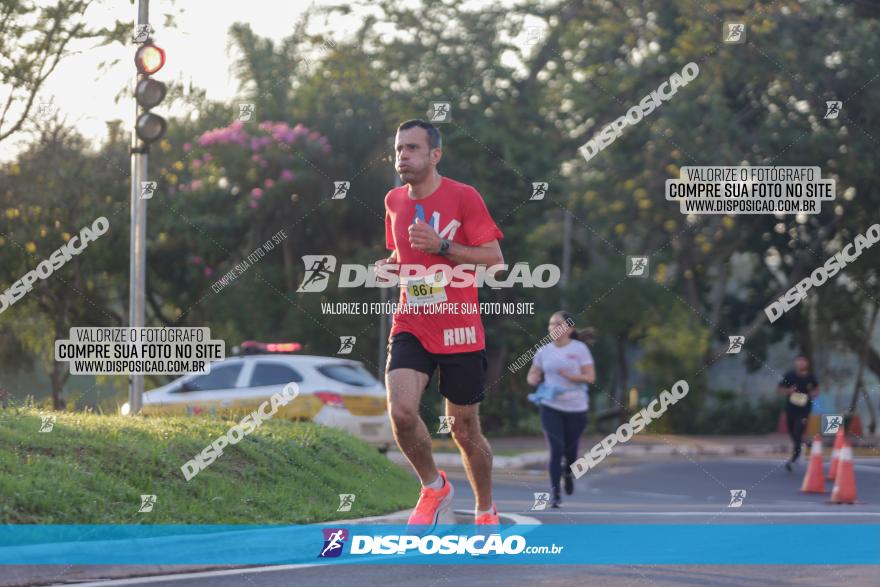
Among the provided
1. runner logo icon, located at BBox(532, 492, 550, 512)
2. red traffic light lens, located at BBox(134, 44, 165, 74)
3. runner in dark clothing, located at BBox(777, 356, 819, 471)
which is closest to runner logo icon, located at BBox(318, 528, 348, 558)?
runner logo icon, located at BBox(532, 492, 550, 512)

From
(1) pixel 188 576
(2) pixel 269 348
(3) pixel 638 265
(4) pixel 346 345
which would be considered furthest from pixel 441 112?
(1) pixel 188 576

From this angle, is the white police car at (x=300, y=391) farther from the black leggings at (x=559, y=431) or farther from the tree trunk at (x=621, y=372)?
the tree trunk at (x=621, y=372)

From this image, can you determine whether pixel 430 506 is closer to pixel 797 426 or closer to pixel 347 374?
pixel 347 374

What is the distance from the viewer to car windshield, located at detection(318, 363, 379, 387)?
20.2m

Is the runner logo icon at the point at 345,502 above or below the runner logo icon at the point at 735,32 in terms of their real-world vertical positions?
below

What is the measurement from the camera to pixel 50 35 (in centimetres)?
2012

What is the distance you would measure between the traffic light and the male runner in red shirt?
597 centimetres

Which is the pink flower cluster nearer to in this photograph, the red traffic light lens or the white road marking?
the red traffic light lens

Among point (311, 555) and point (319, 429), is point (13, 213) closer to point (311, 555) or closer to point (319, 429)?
point (319, 429)

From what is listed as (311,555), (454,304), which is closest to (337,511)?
(311,555)

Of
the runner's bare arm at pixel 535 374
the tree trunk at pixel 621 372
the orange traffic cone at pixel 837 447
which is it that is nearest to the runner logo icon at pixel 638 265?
the orange traffic cone at pixel 837 447

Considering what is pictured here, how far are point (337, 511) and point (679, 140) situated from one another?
20.1 metres

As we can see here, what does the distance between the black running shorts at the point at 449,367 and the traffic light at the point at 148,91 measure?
251 inches

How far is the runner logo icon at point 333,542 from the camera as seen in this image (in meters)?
8.67
